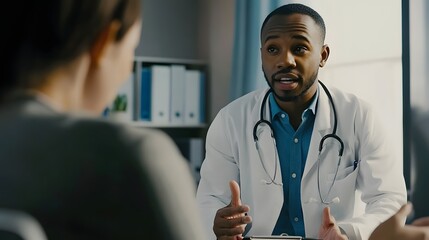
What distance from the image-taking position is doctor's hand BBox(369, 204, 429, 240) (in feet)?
3.10

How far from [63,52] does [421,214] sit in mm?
2061

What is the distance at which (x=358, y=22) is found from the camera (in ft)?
8.95

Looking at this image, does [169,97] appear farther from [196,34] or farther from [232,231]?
[232,231]

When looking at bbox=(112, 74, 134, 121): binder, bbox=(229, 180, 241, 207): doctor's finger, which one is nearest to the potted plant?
bbox=(112, 74, 134, 121): binder

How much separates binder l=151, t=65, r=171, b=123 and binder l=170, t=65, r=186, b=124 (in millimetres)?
25

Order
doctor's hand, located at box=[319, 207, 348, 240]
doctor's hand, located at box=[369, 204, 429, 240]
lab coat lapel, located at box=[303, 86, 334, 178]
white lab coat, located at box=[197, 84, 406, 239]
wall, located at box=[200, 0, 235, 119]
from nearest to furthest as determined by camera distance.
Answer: doctor's hand, located at box=[369, 204, 429, 240], doctor's hand, located at box=[319, 207, 348, 240], white lab coat, located at box=[197, 84, 406, 239], lab coat lapel, located at box=[303, 86, 334, 178], wall, located at box=[200, 0, 235, 119]

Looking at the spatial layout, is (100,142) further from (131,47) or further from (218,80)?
(218,80)

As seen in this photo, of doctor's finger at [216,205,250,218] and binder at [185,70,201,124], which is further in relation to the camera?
binder at [185,70,201,124]

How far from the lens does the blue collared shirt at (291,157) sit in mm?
1942

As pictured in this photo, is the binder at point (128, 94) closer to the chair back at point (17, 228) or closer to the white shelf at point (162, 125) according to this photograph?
the white shelf at point (162, 125)

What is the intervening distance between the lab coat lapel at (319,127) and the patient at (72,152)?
5.12 ft

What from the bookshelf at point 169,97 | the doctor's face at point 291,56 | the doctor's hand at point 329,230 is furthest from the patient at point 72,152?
the bookshelf at point 169,97

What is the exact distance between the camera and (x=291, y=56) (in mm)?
Result: 2080

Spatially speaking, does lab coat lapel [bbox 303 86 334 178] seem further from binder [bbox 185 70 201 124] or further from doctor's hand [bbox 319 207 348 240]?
binder [bbox 185 70 201 124]
